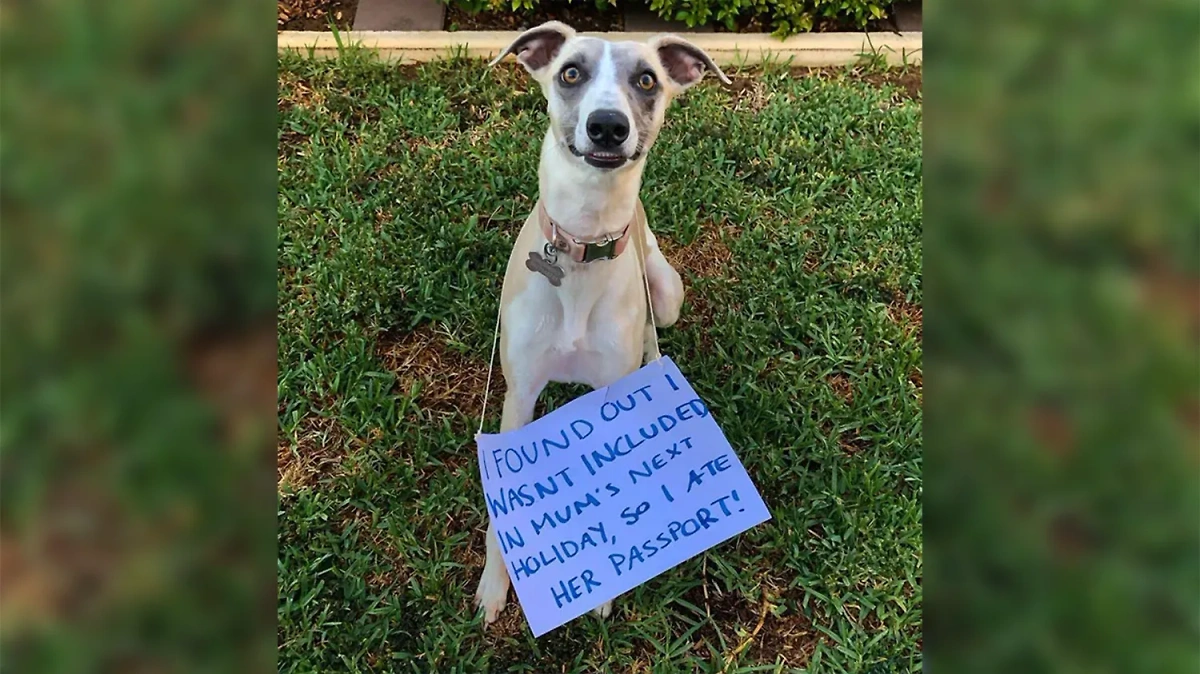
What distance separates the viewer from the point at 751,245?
12.1ft

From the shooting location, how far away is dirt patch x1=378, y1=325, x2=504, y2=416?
3.13 m

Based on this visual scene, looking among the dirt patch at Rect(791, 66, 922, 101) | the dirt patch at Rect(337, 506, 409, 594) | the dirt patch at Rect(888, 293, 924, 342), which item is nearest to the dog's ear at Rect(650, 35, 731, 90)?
the dirt patch at Rect(888, 293, 924, 342)

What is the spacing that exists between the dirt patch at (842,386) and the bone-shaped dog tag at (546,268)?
1.47 meters

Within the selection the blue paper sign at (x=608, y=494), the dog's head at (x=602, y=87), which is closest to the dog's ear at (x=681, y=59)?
the dog's head at (x=602, y=87)

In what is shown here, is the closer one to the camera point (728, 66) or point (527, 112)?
point (527, 112)

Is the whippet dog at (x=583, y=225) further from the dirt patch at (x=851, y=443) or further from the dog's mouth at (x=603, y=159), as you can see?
the dirt patch at (x=851, y=443)

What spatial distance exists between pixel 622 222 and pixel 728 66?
262 cm

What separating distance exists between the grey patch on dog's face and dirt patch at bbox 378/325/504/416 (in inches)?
50.8

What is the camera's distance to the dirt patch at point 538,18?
15.4 ft

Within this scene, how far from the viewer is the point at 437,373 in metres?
3.21
